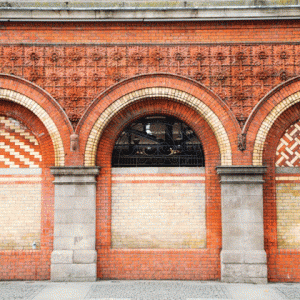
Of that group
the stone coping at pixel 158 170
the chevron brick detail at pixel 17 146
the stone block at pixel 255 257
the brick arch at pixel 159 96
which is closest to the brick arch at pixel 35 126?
the chevron brick detail at pixel 17 146

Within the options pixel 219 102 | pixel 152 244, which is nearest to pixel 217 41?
pixel 219 102

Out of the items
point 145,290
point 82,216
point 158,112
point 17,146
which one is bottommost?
point 145,290

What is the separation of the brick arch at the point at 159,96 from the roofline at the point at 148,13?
1.49 metres

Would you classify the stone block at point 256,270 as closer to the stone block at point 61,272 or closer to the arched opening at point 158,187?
the arched opening at point 158,187

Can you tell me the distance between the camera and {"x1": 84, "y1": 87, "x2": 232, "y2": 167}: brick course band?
31.1ft

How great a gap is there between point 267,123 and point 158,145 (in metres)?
2.67

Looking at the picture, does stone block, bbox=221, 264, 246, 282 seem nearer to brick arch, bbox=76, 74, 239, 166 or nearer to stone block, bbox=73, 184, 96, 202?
brick arch, bbox=76, 74, 239, 166

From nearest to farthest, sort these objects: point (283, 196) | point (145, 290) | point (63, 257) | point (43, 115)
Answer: point (145, 290) → point (63, 257) → point (43, 115) → point (283, 196)

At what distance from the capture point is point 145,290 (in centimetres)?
858

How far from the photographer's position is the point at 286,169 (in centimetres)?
972

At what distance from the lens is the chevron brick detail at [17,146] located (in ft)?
32.4

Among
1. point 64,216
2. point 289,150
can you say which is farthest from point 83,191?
point 289,150

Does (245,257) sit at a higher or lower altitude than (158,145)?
lower

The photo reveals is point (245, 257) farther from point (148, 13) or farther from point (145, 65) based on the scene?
point (148, 13)
